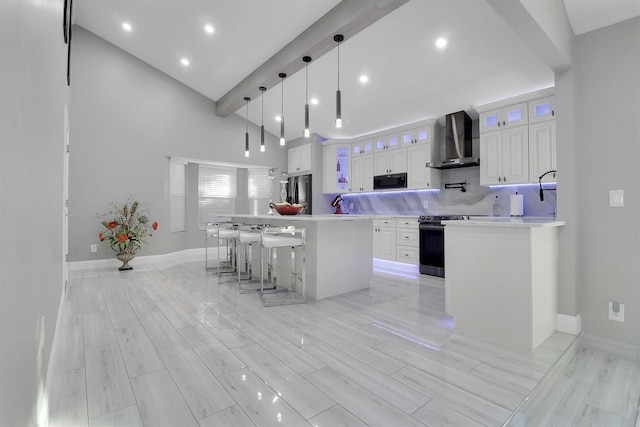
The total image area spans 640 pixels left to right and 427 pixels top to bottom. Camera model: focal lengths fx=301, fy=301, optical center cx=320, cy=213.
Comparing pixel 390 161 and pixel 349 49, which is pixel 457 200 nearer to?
pixel 390 161

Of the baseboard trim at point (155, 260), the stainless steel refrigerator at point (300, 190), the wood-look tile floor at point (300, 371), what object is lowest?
the wood-look tile floor at point (300, 371)

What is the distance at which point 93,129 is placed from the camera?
5.03m

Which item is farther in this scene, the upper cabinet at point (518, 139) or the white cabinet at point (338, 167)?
the white cabinet at point (338, 167)

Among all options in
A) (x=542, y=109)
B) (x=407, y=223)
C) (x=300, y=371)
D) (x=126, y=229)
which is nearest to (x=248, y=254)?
(x=126, y=229)

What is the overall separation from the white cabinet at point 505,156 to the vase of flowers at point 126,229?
5.44 m

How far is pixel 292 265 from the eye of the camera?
3.57m

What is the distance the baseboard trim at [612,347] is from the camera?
2158 millimetres

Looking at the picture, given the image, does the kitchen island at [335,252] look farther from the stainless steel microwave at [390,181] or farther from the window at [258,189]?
the window at [258,189]

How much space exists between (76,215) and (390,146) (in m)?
5.45

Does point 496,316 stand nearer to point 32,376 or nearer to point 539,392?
point 539,392

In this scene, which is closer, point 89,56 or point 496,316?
point 496,316

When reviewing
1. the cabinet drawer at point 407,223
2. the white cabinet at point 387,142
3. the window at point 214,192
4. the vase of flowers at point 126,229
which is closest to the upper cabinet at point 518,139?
the cabinet drawer at point 407,223

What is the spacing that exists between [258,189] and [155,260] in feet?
8.95

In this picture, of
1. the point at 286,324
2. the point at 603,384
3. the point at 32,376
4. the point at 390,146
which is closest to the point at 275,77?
the point at 390,146
